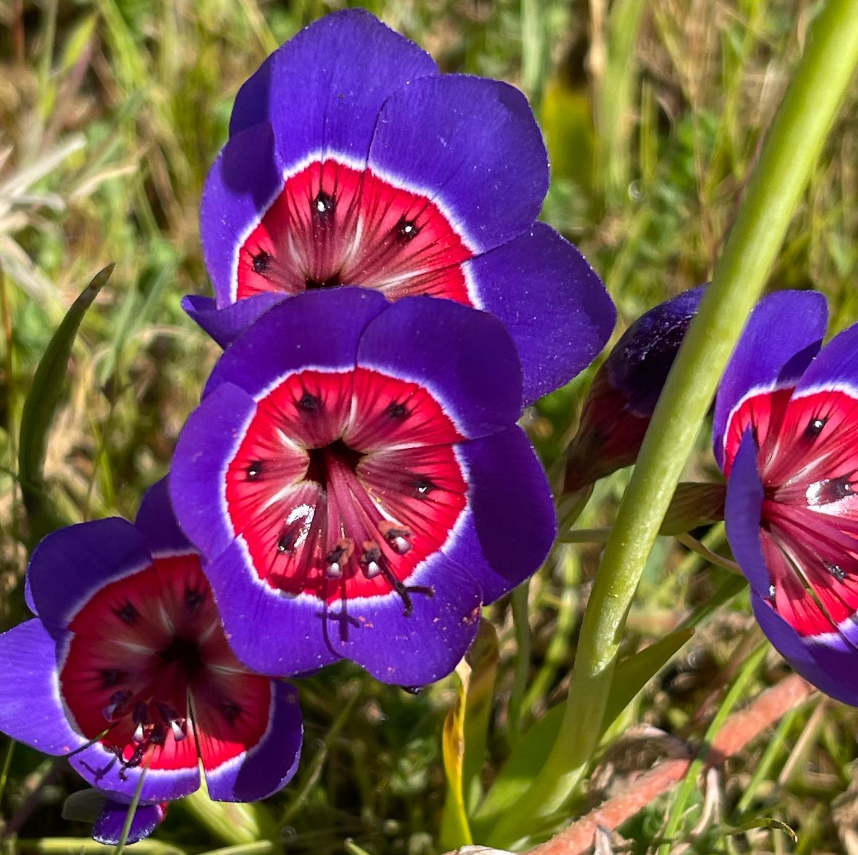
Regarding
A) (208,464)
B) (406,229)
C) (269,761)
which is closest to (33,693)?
(269,761)

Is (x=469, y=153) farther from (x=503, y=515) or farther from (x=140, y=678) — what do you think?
(x=140, y=678)

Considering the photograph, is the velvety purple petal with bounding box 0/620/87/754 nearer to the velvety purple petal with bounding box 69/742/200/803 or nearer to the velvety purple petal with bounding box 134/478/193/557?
the velvety purple petal with bounding box 69/742/200/803

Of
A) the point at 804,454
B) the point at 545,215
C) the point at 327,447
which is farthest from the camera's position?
the point at 545,215

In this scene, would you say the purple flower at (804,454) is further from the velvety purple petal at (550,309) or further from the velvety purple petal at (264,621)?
the velvety purple petal at (264,621)

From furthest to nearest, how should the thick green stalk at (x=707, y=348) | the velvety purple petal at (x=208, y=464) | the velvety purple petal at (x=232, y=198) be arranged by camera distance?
the velvety purple petal at (x=232, y=198)
the velvety purple petal at (x=208, y=464)
the thick green stalk at (x=707, y=348)

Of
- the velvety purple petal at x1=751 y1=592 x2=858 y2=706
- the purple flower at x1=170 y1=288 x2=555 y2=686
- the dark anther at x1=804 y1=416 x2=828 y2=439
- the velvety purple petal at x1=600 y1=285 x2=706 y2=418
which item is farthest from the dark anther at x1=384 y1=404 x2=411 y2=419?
the dark anther at x1=804 y1=416 x2=828 y2=439

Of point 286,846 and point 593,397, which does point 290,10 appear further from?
point 286,846

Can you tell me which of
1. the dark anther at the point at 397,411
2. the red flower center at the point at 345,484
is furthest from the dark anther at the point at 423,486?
the dark anther at the point at 397,411
